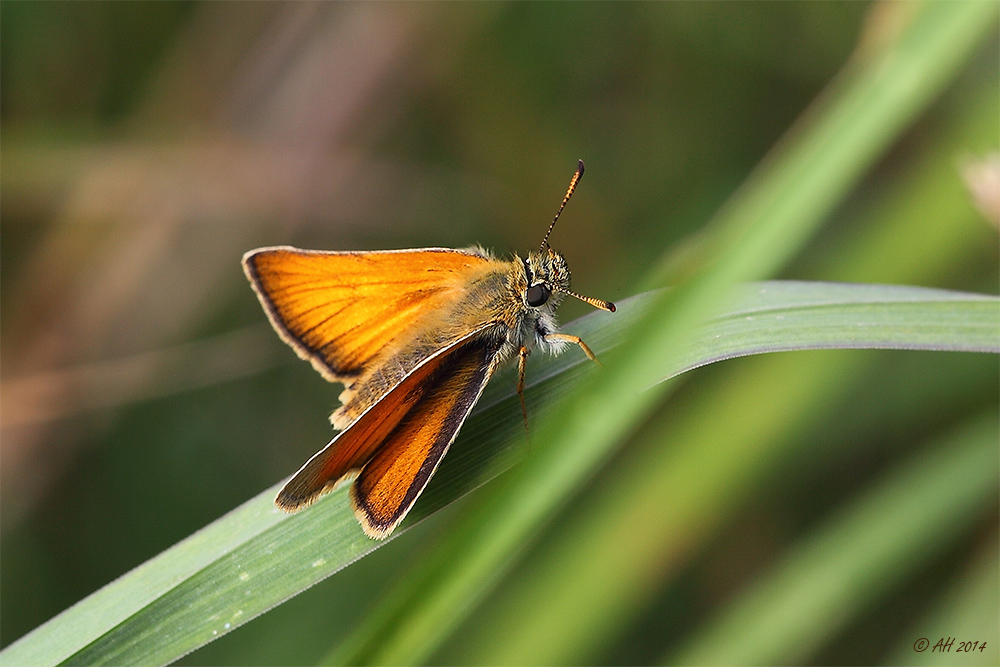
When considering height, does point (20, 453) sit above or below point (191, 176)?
below

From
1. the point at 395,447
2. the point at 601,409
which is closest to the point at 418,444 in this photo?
the point at 395,447

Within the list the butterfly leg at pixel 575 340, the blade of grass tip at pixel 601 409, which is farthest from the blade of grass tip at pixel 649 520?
the blade of grass tip at pixel 601 409

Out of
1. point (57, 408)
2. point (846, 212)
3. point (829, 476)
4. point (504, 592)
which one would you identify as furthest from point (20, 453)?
point (846, 212)

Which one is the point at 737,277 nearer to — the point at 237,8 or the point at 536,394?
the point at 536,394

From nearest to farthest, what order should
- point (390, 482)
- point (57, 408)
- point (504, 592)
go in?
point (390, 482), point (504, 592), point (57, 408)

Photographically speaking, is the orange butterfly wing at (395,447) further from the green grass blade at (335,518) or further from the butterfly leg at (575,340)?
the butterfly leg at (575,340)

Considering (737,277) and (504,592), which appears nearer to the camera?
(737,277)
